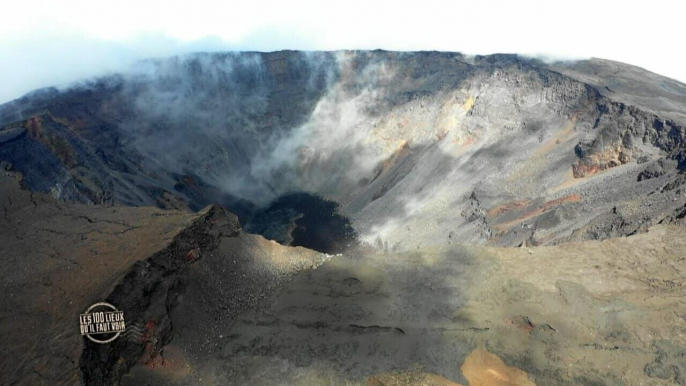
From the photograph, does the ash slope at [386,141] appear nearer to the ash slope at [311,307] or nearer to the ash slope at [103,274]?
the ash slope at [311,307]

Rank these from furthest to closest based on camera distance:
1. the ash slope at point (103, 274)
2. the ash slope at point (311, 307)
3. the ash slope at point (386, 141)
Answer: the ash slope at point (386, 141) → the ash slope at point (311, 307) → the ash slope at point (103, 274)

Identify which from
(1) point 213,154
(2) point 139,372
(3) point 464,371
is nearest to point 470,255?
(3) point 464,371

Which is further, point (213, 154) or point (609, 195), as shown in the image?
point (213, 154)

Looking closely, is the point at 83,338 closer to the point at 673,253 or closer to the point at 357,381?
the point at 357,381

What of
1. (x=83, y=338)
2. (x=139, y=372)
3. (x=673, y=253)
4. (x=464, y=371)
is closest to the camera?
(x=83, y=338)

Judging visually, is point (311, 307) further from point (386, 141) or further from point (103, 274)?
point (386, 141)

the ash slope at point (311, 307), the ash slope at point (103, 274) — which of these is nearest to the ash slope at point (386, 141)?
the ash slope at point (311, 307)

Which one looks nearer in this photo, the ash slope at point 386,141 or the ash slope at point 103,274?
the ash slope at point 103,274

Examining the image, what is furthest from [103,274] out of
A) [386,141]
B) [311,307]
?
[386,141]

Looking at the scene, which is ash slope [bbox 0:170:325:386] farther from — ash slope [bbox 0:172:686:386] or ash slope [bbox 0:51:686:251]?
ash slope [bbox 0:51:686:251]
